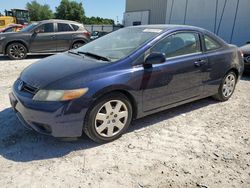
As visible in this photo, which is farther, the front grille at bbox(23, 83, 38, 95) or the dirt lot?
the front grille at bbox(23, 83, 38, 95)

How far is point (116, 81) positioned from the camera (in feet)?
10.9

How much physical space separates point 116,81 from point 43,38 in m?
8.07

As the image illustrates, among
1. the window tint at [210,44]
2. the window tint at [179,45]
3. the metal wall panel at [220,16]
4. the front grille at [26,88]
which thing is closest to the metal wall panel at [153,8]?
the metal wall panel at [220,16]

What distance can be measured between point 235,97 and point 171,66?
7.94ft

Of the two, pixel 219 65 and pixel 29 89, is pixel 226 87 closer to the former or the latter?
pixel 219 65

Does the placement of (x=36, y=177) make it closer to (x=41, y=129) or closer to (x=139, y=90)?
(x=41, y=129)

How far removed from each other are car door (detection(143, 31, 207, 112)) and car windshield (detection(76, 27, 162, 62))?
26 cm

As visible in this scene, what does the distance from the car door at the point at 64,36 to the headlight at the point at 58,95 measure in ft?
26.9

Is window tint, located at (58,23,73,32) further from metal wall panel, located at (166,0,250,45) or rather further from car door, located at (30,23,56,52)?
metal wall panel, located at (166,0,250,45)

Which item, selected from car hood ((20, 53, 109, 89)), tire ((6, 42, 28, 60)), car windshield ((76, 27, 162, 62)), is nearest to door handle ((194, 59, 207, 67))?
car windshield ((76, 27, 162, 62))

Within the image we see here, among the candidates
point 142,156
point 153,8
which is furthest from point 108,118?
point 153,8

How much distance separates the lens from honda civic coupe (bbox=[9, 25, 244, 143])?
3.11m

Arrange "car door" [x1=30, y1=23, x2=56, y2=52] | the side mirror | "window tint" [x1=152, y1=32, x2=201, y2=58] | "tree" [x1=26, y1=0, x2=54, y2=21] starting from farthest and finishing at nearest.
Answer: "tree" [x1=26, y1=0, x2=54, y2=21] → "car door" [x1=30, y1=23, x2=56, y2=52] → "window tint" [x1=152, y1=32, x2=201, y2=58] → the side mirror

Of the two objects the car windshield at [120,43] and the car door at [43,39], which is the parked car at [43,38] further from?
the car windshield at [120,43]
